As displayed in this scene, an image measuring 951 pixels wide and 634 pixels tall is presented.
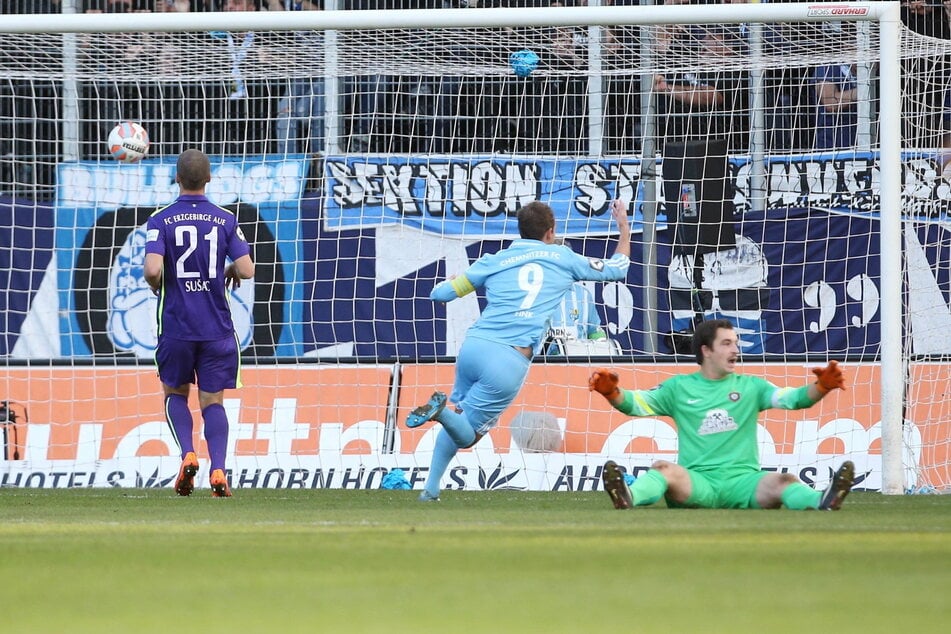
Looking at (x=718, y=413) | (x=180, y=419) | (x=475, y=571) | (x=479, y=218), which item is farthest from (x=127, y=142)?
(x=475, y=571)

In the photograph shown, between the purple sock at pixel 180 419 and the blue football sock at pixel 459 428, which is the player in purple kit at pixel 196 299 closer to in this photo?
the purple sock at pixel 180 419

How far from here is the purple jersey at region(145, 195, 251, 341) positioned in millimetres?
8562

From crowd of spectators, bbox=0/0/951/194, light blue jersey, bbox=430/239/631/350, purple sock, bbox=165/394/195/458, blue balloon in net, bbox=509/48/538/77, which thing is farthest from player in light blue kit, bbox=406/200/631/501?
crowd of spectators, bbox=0/0/951/194

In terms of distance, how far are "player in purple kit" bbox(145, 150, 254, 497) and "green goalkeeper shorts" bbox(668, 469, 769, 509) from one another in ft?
8.75

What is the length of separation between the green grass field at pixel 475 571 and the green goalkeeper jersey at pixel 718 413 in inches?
17.3

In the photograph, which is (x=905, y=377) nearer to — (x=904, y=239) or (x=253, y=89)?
(x=904, y=239)

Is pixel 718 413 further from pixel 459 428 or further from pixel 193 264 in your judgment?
pixel 193 264

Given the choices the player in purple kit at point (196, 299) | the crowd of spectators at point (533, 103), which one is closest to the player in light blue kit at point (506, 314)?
the player in purple kit at point (196, 299)

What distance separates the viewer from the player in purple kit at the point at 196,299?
28.1ft

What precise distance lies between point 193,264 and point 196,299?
19 centimetres

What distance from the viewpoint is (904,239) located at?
1073cm

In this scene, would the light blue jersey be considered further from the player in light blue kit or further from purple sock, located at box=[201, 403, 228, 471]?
purple sock, located at box=[201, 403, 228, 471]

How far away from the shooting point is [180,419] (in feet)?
28.1

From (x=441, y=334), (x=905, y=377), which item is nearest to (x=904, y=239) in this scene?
(x=905, y=377)
